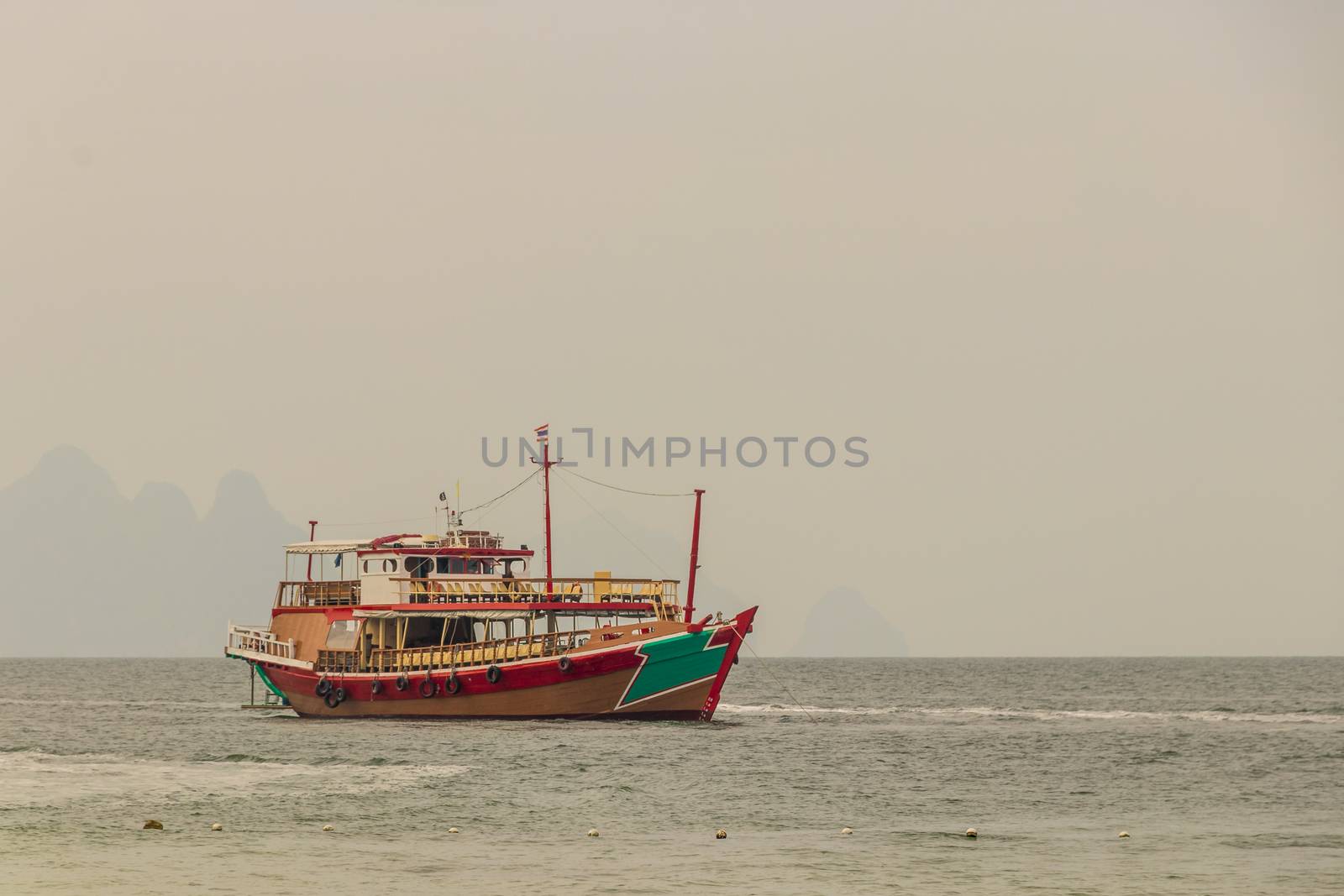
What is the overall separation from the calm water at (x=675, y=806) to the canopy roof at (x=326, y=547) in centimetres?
689

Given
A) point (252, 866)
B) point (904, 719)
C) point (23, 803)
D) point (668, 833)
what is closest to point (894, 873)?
point (668, 833)

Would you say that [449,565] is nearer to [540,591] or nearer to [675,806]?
[540,591]

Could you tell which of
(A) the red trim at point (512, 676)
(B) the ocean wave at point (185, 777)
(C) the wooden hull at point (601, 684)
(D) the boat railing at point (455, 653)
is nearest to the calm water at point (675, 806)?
(B) the ocean wave at point (185, 777)

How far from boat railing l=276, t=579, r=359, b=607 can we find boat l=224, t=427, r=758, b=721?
2.7 inches

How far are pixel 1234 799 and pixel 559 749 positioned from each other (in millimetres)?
19579

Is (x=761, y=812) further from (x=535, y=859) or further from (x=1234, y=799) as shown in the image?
(x=1234, y=799)

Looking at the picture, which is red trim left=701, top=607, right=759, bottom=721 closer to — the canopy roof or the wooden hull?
the wooden hull

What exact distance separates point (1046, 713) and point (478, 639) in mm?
29431

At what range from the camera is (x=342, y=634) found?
6322 cm

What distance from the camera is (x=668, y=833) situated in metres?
32.3

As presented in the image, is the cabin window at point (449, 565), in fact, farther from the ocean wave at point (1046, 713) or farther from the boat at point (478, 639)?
the ocean wave at point (1046, 713)

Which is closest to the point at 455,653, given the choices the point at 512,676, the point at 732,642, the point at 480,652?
the point at 480,652

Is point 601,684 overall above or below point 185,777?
above

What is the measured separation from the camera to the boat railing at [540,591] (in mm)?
59062
